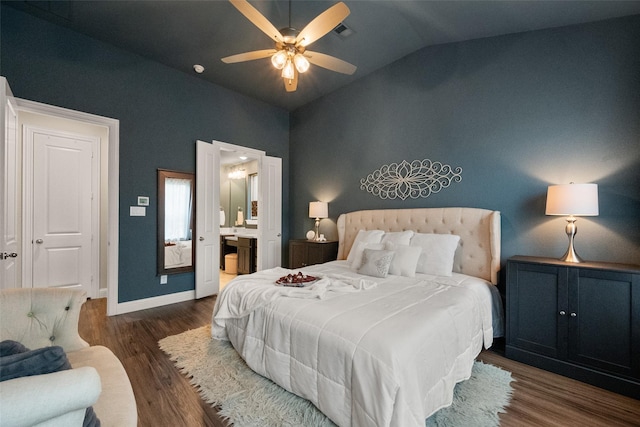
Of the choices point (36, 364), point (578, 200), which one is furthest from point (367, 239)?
point (36, 364)

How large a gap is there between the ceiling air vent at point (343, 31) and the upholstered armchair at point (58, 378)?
334 cm

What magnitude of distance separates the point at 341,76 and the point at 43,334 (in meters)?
4.31

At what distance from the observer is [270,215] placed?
5164 mm

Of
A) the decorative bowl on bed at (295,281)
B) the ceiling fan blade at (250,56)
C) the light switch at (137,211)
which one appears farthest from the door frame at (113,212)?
the decorative bowl on bed at (295,281)

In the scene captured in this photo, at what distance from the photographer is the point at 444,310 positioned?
72.5 inches

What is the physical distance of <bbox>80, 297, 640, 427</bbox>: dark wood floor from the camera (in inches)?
68.4

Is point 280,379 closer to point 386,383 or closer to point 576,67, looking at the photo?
point 386,383

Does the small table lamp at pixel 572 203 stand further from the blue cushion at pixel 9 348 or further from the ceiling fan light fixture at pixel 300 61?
the blue cushion at pixel 9 348

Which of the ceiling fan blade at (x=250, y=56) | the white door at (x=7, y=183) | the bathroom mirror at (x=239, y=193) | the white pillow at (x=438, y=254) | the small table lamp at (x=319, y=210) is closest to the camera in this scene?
the white door at (x=7, y=183)

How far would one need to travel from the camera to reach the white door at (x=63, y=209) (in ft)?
12.3

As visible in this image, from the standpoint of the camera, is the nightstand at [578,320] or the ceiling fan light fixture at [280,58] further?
the ceiling fan light fixture at [280,58]

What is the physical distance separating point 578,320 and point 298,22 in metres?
3.81

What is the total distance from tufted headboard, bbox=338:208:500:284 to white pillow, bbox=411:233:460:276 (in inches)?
6.7

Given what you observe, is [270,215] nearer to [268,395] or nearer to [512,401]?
[268,395]
